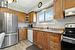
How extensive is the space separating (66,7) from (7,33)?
3349 mm

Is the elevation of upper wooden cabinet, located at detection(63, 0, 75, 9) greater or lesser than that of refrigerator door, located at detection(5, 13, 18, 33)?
greater

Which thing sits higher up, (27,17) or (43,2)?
(43,2)

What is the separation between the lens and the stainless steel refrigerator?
4922 mm

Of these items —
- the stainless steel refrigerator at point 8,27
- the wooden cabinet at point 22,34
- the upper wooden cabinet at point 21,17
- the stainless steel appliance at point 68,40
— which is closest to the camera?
the stainless steel appliance at point 68,40

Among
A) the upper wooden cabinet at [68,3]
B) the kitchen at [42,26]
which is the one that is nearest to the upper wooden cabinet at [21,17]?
the kitchen at [42,26]

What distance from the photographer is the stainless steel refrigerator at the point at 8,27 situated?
492 cm

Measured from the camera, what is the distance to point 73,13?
8.78 ft

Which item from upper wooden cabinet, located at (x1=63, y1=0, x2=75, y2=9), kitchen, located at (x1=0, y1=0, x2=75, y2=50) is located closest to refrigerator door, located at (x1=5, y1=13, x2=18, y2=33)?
kitchen, located at (x1=0, y1=0, x2=75, y2=50)

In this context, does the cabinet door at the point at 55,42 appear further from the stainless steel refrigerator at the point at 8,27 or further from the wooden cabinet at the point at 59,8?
the stainless steel refrigerator at the point at 8,27

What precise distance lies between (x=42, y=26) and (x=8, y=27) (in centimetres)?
198

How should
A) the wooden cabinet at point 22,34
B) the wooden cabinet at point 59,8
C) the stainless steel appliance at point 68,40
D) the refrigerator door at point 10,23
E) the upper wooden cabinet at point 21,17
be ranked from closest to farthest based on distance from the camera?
the stainless steel appliance at point 68,40, the wooden cabinet at point 59,8, the refrigerator door at point 10,23, the wooden cabinet at point 22,34, the upper wooden cabinet at point 21,17

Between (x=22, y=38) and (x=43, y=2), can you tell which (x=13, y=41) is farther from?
(x=43, y=2)

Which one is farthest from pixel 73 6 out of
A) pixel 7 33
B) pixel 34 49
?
pixel 7 33

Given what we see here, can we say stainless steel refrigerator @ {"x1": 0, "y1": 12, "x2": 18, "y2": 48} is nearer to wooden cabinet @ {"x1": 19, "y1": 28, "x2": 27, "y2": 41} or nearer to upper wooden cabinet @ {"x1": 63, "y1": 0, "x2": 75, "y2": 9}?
wooden cabinet @ {"x1": 19, "y1": 28, "x2": 27, "y2": 41}
